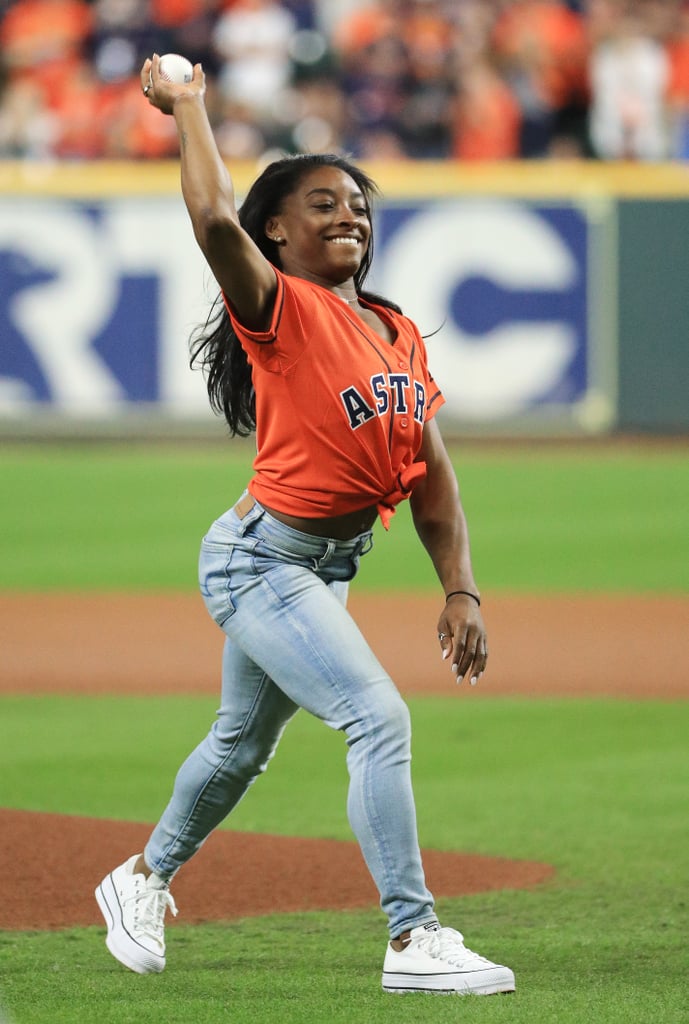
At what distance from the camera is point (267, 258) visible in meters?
4.20

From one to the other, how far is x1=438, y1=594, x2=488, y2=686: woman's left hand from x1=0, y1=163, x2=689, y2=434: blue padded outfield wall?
12672mm

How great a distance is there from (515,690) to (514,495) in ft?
21.1

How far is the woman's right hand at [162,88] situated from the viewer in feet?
12.7

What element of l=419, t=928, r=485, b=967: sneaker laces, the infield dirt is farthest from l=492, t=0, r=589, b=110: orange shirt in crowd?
l=419, t=928, r=485, b=967: sneaker laces

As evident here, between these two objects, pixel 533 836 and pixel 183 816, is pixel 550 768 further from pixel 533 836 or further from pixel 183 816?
pixel 183 816

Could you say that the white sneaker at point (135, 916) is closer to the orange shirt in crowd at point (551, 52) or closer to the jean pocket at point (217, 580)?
the jean pocket at point (217, 580)

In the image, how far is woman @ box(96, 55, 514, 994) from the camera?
3.86 meters

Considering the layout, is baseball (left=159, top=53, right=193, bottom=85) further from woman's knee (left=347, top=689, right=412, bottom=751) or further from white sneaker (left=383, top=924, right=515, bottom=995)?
white sneaker (left=383, top=924, right=515, bottom=995)

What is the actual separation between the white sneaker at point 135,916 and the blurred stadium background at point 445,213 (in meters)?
12.4

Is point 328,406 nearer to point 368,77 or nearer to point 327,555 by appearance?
point 327,555

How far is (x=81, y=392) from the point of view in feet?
57.2

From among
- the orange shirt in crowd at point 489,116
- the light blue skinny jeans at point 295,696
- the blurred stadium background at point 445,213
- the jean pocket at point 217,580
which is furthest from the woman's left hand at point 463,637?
the orange shirt in crowd at point 489,116

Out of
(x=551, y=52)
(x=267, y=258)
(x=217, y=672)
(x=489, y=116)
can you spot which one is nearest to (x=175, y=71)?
(x=267, y=258)

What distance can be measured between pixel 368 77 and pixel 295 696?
49.1ft
